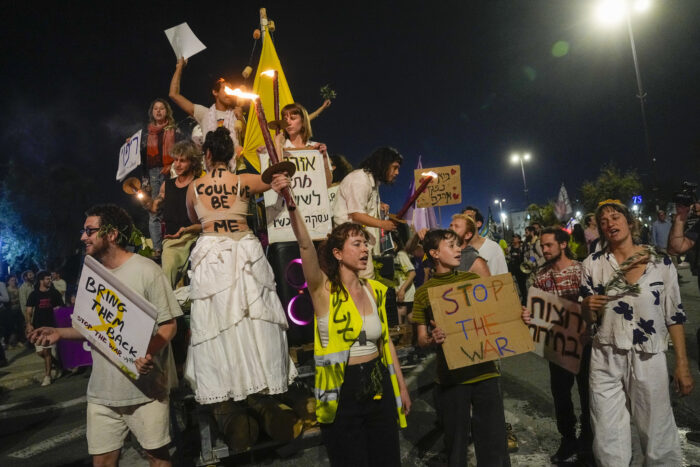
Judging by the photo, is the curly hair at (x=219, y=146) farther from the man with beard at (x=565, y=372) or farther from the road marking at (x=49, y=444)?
the road marking at (x=49, y=444)

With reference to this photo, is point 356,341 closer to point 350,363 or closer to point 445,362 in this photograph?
point 350,363

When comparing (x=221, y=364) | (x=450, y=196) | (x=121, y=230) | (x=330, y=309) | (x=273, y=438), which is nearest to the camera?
(x=330, y=309)

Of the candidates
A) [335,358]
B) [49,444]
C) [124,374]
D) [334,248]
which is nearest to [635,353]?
[335,358]

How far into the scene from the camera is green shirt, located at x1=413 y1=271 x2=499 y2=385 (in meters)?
3.10

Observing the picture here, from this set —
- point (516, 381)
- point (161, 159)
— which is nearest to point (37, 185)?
point (161, 159)

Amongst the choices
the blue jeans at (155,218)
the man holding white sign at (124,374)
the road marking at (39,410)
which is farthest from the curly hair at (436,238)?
the road marking at (39,410)

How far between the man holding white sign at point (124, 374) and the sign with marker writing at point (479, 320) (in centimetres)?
203

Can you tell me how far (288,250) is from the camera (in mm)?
4648

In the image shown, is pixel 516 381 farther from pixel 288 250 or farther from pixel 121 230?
pixel 121 230

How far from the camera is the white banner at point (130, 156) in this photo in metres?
5.86

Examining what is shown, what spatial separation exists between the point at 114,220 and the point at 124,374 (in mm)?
1147

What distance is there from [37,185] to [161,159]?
104 feet

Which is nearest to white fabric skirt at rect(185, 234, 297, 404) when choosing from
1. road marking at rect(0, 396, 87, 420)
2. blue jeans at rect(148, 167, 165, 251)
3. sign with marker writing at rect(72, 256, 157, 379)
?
sign with marker writing at rect(72, 256, 157, 379)

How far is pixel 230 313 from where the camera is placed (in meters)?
3.46
